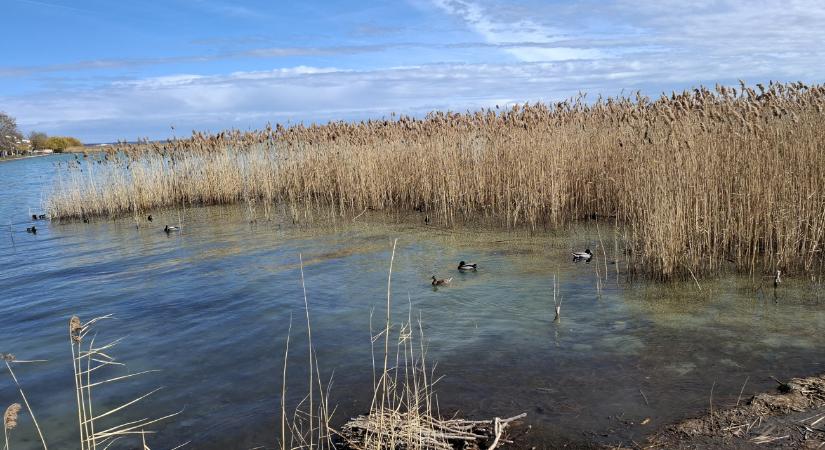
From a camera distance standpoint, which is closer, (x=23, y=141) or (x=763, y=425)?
(x=763, y=425)

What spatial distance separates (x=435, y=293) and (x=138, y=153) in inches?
485

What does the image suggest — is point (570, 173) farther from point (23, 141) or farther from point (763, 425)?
point (23, 141)

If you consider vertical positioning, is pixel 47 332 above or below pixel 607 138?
below

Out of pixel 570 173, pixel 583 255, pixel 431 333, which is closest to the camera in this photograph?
pixel 431 333

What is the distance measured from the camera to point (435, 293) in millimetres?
6863

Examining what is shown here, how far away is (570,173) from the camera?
429 inches

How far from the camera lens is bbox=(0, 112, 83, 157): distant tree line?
61.8 meters

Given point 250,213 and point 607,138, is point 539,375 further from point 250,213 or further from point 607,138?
point 250,213

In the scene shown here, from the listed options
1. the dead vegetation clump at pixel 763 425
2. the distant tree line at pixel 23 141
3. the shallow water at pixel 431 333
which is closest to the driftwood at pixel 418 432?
the shallow water at pixel 431 333

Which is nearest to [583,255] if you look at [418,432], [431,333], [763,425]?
[431,333]

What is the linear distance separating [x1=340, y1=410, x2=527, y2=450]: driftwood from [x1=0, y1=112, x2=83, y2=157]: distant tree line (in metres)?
68.1

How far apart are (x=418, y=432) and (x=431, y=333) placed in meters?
2.35

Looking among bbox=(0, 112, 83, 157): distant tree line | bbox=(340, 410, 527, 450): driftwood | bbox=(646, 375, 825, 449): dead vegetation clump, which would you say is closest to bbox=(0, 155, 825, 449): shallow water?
bbox=(646, 375, 825, 449): dead vegetation clump

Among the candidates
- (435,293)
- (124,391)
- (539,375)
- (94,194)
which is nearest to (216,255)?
(435,293)
